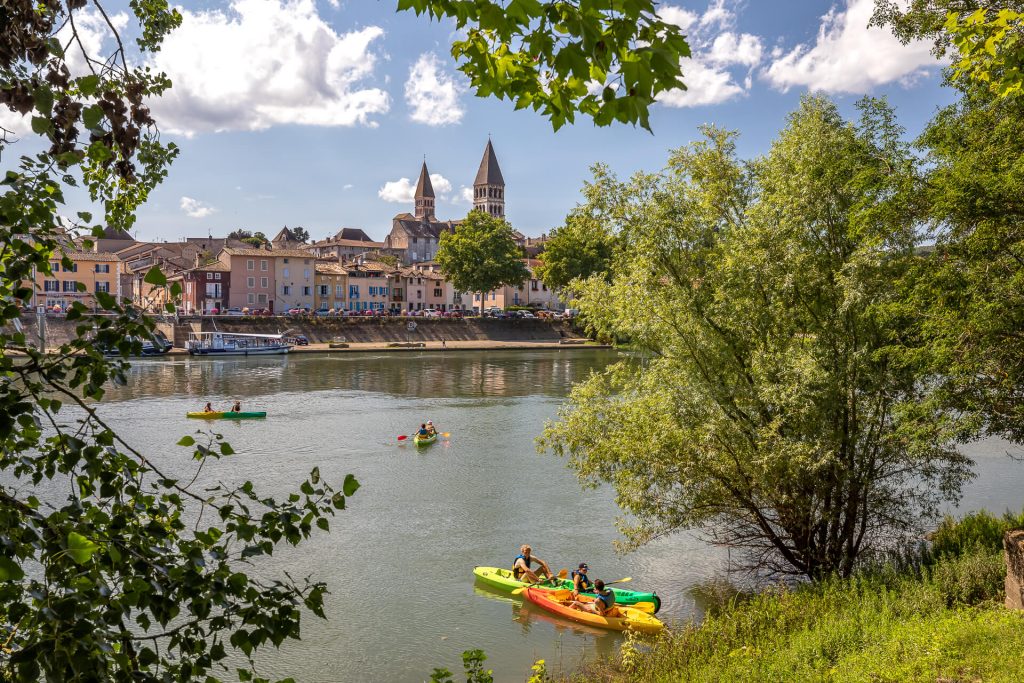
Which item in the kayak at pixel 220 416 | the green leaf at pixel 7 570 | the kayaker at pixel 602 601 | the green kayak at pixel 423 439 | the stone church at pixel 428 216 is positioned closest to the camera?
the green leaf at pixel 7 570

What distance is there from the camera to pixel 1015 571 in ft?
38.7

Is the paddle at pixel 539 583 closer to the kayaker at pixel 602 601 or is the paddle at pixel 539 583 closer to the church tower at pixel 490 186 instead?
the kayaker at pixel 602 601

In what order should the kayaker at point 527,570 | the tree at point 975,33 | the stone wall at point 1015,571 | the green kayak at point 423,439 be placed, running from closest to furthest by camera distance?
the tree at point 975,33 → the stone wall at point 1015,571 → the kayaker at point 527,570 → the green kayak at point 423,439

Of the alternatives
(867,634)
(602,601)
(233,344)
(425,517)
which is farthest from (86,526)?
(233,344)

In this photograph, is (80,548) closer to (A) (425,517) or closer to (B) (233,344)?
(A) (425,517)

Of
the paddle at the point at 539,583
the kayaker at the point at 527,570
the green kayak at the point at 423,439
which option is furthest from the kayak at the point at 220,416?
the paddle at the point at 539,583

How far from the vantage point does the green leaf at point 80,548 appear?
277 cm

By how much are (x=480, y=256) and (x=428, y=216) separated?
76021mm

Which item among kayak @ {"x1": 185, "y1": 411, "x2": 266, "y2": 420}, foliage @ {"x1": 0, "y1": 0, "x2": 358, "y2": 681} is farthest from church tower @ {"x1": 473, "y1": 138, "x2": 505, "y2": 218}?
foliage @ {"x1": 0, "y1": 0, "x2": 358, "y2": 681}

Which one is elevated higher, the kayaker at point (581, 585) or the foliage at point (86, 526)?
the foliage at point (86, 526)

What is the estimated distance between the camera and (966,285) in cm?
1298

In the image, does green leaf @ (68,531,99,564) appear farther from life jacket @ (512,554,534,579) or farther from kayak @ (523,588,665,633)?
life jacket @ (512,554,534,579)

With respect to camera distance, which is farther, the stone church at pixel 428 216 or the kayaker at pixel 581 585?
the stone church at pixel 428 216

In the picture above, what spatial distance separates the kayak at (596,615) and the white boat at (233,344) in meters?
58.4
